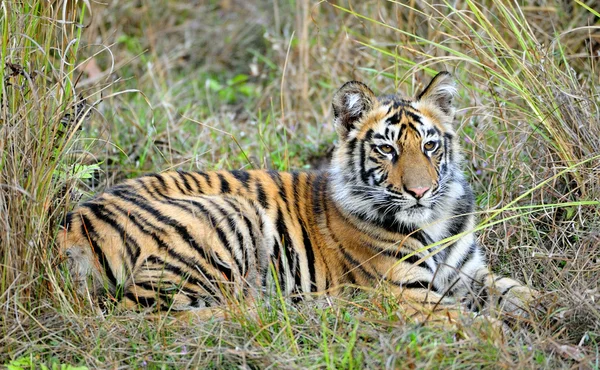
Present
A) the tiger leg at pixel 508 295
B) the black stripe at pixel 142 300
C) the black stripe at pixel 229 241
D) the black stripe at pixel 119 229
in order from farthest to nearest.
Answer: the black stripe at pixel 229 241, the black stripe at pixel 119 229, the black stripe at pixel 142 300, the tiger leg at pixel 508 295

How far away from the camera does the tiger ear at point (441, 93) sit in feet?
15.1

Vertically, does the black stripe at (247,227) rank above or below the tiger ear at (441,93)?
below

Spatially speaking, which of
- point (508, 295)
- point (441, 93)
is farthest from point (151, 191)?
point (508, 295)

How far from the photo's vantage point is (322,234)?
4.71m

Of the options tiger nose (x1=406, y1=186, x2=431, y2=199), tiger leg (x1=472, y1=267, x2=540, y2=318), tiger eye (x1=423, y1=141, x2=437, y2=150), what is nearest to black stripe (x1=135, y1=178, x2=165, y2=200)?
tiger nose (x1=406, y1=186, x2=431, y2=199)

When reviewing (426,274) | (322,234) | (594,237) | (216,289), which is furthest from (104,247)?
(594,237)

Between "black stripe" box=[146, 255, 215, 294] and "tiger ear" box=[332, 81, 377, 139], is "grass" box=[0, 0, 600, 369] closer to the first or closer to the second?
"black stripe" box=[146, 255, 215, 294]

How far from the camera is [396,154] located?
175 inches

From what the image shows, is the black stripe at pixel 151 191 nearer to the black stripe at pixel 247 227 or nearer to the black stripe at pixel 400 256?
the black stripe at pixel 247 227

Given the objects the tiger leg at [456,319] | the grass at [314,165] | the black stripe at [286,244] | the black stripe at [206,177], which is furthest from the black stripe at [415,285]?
→ the black stripe at [206,177]

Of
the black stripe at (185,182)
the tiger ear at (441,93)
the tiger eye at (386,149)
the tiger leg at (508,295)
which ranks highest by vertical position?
the tiger ear at (441,93)

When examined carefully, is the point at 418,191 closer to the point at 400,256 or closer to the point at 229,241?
the point at 400,256

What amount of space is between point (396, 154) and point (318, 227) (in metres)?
0.67

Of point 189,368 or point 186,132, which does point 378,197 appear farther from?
point 186,132
